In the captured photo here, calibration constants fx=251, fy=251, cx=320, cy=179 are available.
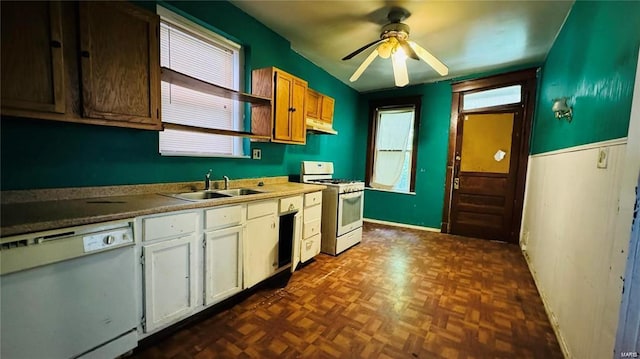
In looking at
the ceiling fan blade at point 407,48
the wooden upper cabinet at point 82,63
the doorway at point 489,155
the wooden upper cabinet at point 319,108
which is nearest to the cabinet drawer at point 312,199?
the wooden upper cabinet at point 319,108

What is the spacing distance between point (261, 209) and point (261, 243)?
30 cm

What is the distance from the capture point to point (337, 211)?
3.18m

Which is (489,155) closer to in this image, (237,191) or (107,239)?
(237,191)

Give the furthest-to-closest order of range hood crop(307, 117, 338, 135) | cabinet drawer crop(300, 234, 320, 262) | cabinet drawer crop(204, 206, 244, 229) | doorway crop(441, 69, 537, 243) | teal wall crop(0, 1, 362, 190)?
doorway crop(441, 69, 537, 243)
range hood crop(307, 117, 338, 135)
cabinet drawer crop(300, 234, 320, 262)
cabinet drawer crop(204, 206, 244, 229)
teal wall crop(0, 1, 362, 190)

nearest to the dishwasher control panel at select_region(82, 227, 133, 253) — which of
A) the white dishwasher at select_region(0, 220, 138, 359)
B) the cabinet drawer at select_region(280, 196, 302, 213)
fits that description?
the white dishwasher at select_region(0, 220, 138, 359)

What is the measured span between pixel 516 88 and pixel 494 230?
2166 millimetres

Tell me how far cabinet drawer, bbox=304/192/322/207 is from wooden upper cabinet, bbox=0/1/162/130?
4.88 feet

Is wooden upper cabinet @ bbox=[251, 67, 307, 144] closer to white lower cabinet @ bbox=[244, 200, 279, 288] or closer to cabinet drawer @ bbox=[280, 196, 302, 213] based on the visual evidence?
cabinet drawer @ bbox=[280, 196, 302, 213]

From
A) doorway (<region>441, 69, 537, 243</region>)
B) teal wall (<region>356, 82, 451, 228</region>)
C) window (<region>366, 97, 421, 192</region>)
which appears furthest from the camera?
window (<region>366, 97, 421, 192</region>)

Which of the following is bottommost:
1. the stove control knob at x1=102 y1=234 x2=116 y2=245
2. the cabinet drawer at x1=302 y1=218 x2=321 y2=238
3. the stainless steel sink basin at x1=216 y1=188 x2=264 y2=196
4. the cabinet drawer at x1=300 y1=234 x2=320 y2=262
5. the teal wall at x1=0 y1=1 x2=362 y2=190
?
the cabinet drawer at x1=300 y1=234 x2=320 y2=262

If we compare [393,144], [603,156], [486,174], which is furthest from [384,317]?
[393,144]

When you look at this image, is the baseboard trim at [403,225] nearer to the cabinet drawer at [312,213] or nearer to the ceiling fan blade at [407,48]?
the cabinet drawer at [312,213]

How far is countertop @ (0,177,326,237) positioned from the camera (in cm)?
109

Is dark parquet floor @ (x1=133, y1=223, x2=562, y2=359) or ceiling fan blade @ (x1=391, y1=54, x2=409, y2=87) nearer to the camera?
dark parquet floor @ (x1=133, y1=223, x2=562, y2=359)
